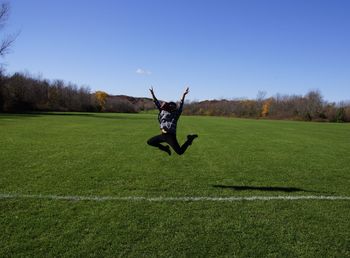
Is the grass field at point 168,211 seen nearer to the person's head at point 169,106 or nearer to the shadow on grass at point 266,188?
the shadow on grass at point 266,188

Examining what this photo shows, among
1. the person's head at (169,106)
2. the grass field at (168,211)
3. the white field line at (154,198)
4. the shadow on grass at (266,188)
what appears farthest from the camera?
the person's head at (169,106)

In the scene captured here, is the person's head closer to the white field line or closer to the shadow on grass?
the shadow on grass

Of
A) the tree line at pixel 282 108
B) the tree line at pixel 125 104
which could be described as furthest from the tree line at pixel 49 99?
the tree line at pixel 282 108

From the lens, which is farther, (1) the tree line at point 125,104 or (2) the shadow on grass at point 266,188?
(1) the tree line at point 125,104

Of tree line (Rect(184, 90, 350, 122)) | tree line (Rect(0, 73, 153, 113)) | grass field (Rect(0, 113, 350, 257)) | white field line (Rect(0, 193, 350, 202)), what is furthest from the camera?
tree line (Rect(184, 90, 350, 122))

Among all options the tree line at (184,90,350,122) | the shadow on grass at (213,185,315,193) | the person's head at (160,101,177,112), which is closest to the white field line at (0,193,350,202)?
the shadow on grass at (213,185,315,193)

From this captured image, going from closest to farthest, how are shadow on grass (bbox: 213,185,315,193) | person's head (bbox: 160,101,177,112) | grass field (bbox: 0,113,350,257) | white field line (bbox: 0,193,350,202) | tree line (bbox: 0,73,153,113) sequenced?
grass field (bbox: 0,113,350,257) → white field line (bbox: 0,193,350,202) → shadow on grass (bbox: 213,185,315,193) → person's head (bbox: 160,101,177,112) → tree line (bbox: 0,73,153,113)

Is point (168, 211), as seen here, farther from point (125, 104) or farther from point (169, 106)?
point (125, 104)

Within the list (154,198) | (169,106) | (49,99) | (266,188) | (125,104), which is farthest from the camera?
(125,104)

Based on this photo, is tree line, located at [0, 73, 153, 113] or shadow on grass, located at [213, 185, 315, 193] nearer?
shadow on grass, located at [213, 185, 315, 193]

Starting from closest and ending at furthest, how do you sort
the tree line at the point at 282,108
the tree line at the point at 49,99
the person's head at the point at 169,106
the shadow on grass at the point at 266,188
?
the shadow on grass at the point at 266,188 < the person's head at the point at 169,106 < the tree line at the point at 49,99 < the tree line at the point at 282,108

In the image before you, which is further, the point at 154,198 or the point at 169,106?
the point at 169,106

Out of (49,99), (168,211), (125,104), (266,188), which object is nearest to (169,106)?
(266,188)

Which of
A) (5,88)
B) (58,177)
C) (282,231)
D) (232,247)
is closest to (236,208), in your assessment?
(282,231)
